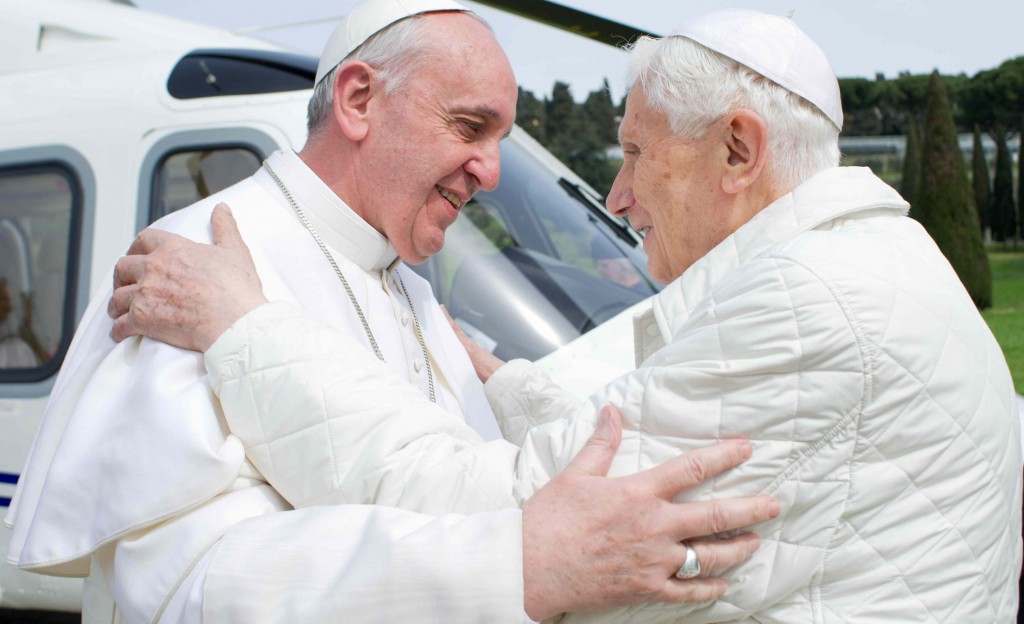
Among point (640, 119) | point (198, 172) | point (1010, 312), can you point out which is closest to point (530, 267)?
point (198, 172)

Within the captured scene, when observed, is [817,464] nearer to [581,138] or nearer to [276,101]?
[276,101]

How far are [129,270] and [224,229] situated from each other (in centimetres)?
20

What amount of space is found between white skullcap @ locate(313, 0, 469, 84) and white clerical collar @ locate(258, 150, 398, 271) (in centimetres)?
21

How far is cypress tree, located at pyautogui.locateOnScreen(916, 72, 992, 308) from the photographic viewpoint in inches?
853

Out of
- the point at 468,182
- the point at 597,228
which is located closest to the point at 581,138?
the point at 597,228

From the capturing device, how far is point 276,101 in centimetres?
379

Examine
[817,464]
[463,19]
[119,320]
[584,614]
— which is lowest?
[584,614]

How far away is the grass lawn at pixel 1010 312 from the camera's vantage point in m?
13.5

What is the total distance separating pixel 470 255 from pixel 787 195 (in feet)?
7.00

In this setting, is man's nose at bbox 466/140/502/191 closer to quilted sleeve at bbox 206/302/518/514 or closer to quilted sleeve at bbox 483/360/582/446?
quilted sleeve at bbox 483/360/582/446

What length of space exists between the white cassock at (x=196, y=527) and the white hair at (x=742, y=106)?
70 centimetres

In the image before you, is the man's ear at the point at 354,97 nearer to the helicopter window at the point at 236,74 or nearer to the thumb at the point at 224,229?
the thumb at the point at 224,229

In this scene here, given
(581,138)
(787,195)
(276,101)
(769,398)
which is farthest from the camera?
(581,138)

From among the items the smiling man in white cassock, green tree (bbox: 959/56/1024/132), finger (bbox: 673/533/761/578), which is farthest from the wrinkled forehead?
green tree (bbox: 959/56/1024/132)
